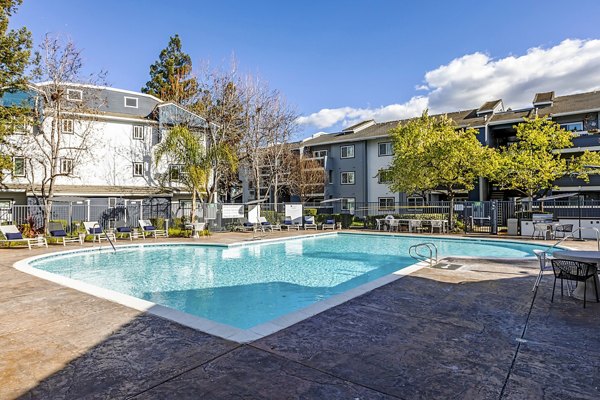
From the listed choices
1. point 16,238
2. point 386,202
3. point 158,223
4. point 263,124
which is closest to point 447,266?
point 16,238

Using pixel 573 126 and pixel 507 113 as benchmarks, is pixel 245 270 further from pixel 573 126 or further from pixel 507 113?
pixel 507 113

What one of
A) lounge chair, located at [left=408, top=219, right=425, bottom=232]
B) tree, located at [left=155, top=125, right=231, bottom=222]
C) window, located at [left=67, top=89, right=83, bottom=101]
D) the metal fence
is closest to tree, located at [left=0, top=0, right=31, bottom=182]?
window, located at [left=67, top=89, right=83, bottom=101]

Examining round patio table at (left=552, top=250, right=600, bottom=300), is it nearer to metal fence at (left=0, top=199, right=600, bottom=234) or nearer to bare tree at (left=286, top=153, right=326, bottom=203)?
metal fence at (left=0, top=199, right=600, bottom=234)

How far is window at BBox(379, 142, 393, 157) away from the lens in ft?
106

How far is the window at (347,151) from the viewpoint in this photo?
34750 mm

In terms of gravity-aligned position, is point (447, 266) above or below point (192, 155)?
below

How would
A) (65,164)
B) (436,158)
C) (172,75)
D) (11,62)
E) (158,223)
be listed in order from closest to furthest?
(11,62)
(436,158)
(158,223)
(65,164)
(172,75)

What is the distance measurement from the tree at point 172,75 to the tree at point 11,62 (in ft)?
66.4

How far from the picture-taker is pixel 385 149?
32.8 metres

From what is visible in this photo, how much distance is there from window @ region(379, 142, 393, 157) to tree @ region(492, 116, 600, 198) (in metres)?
10.7

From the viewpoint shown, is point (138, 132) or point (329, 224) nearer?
point (329, 224)

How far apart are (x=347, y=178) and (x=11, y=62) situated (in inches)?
1034

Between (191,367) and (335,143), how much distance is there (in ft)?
109

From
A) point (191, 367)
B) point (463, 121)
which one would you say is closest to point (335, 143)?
point (463, 121)
